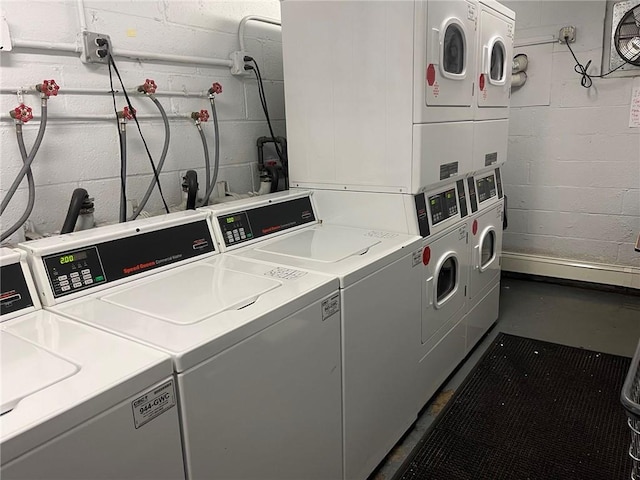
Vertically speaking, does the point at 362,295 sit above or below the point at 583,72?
below

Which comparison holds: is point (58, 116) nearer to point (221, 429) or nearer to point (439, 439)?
point (221, 429)

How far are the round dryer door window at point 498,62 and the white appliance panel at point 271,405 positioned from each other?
1.93m

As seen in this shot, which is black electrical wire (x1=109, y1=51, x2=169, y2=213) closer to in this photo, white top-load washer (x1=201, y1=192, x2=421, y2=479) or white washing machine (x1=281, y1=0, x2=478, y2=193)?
white top-load washer (x1=201, y1=192, x2=421, y2=479)

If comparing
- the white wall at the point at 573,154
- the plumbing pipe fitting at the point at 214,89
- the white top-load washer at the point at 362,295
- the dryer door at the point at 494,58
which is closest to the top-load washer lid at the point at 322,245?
the white top-load washer at the point at 362,295

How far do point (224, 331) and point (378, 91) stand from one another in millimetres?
1351

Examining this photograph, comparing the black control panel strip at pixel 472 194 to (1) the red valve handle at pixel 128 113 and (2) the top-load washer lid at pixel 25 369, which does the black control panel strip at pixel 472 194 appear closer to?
(1) the red valve handle at pixel 128 113

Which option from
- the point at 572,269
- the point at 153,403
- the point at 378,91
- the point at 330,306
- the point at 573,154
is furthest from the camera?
the point at 572,269

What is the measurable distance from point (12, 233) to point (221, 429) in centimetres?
114

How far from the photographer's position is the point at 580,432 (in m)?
2.19

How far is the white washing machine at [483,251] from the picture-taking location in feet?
9.09

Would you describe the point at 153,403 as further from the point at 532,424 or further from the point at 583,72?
the point at 583,72

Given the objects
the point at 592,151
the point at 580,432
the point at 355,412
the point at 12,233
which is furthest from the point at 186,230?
the point at 592,151

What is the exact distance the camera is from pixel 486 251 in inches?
122

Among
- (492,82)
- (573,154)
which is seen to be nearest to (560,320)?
(573,154)
